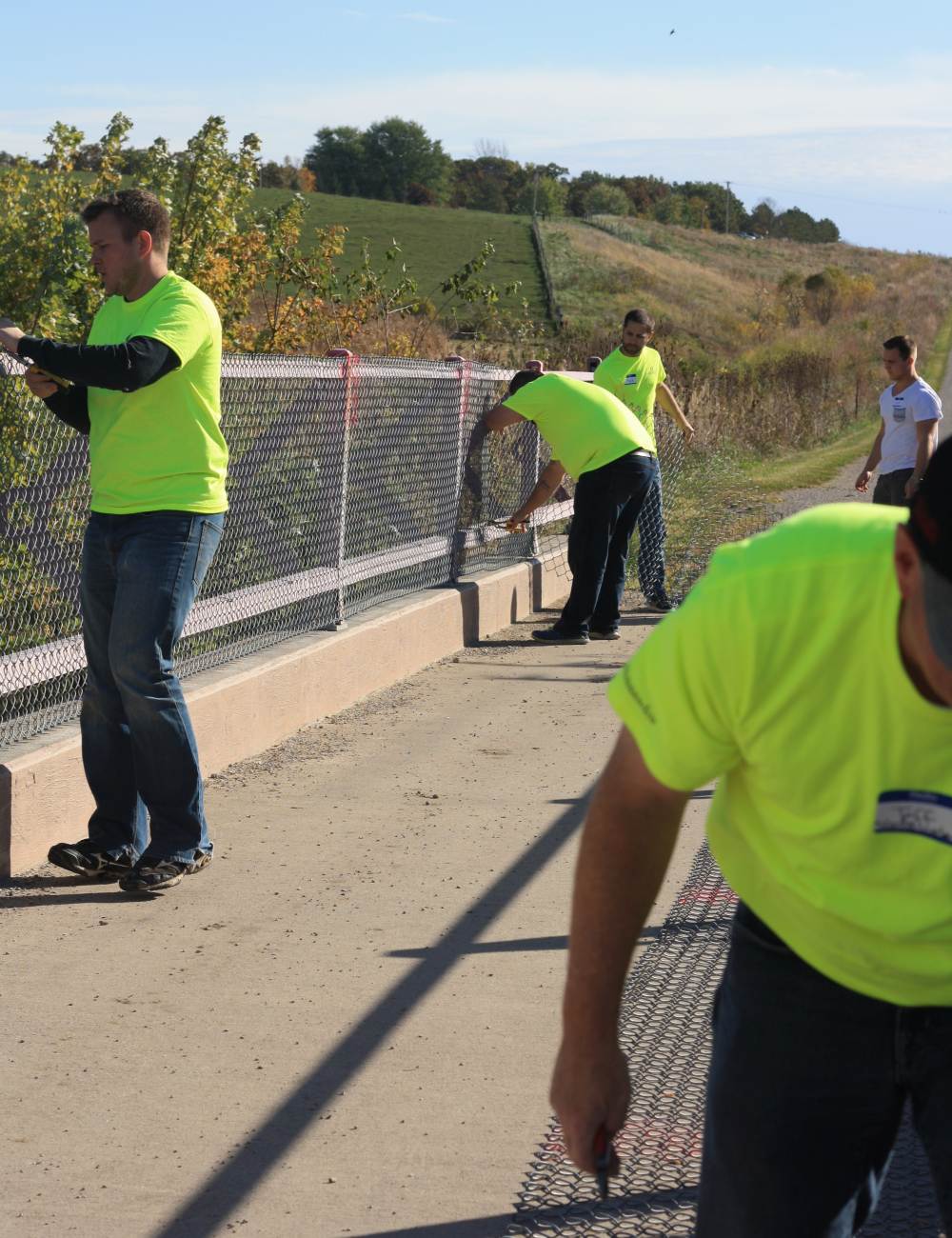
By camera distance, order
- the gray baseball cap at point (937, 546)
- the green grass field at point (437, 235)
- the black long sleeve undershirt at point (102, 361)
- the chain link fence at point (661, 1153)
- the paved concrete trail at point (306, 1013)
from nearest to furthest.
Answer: the gray baseball cap at point (937, 546) < the chain link fence at point (661, 1153) < the paved concrete trail at point (306, 1013) < the black long sleeve undershirt at point (102, 361) < the green grass field at point (437, 235)

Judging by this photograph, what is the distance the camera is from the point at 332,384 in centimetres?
856

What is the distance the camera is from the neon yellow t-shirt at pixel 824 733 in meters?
1.88

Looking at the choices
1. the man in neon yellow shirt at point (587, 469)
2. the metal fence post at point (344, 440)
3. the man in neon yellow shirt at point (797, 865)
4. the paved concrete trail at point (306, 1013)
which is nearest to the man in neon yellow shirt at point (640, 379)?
the man in neon yellow shirt at point (587, 469)

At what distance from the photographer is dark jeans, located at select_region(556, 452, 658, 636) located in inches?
424

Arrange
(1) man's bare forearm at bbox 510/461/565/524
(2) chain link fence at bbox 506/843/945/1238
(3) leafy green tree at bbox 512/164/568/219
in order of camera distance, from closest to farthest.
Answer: (2) chain link fence at bbox 506/843/945/1238, (1) man's bare forearm at bbox 510/461/565/524, (3) leafy green tree at bbox 512/164/568/219

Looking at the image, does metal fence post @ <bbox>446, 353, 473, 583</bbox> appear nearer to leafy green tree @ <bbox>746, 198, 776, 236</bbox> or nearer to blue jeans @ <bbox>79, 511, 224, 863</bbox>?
blue jeans @ <bbox>79, 511, 224, 863</bbox>

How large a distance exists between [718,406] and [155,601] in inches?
988

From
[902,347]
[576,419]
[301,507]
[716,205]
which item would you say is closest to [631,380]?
[576,419]

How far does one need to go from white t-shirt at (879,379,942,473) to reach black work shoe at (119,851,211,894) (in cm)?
671

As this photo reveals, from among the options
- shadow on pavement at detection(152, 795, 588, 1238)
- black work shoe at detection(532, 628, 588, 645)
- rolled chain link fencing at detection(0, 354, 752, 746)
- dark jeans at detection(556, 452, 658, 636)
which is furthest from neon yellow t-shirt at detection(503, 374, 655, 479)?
shadow on pavement at detection(152, 795, 588, 1238)

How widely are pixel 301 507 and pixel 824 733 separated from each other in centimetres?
668

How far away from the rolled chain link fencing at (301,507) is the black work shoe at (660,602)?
612mm

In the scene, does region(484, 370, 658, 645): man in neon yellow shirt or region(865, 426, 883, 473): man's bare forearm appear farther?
region(865, 426, 883, 473): man's bare forearm

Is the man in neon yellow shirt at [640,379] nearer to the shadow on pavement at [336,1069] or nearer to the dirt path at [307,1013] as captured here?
the dirt path at [307,1013]
